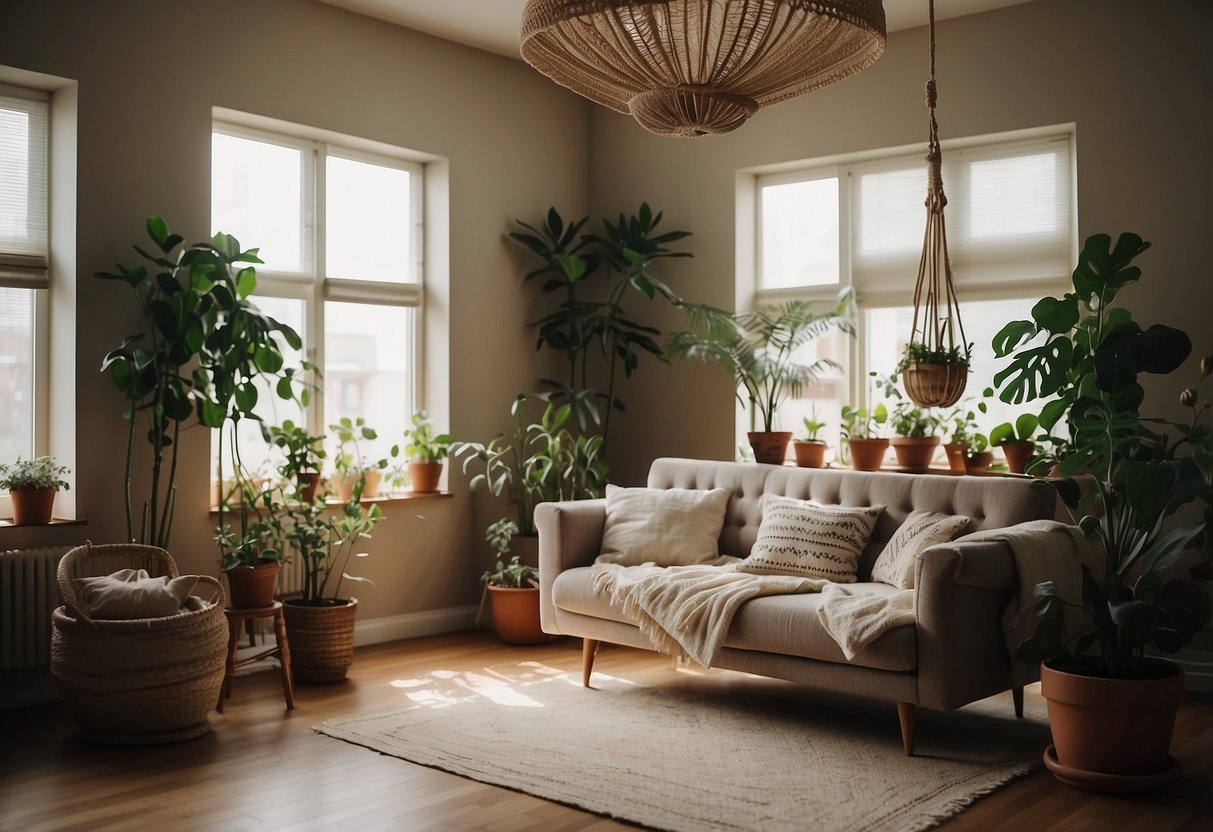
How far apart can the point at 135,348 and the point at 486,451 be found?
1735mm

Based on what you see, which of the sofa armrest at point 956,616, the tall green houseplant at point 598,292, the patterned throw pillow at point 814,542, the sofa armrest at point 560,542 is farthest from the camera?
the tall green houseplant at point 598,292

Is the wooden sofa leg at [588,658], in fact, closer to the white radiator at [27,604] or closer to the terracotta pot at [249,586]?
the terracotta pot at [249,586]

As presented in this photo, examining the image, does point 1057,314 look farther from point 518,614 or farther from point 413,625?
point 413,625

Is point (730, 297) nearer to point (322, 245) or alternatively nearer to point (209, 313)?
point (322, 245)

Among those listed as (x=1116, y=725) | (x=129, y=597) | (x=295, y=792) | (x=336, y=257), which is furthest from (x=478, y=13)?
(x=1116, y=725)

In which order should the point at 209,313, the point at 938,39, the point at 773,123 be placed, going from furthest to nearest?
1. the point at 773,123
2. the point at 938,39
3. the point at 209,313

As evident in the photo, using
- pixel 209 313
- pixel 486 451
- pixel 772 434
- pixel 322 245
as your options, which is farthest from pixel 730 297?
pixel 209 313

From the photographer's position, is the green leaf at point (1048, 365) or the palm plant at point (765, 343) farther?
the palm plant at point (765, 343)

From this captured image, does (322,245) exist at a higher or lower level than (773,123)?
lower

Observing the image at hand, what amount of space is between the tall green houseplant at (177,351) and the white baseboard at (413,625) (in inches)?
46.8

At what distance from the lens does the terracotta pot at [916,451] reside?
5137mm

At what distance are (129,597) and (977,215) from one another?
4.00 m

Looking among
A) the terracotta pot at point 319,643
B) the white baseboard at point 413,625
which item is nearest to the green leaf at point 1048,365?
the terracotta pot at point 319,643

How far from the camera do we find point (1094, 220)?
190 inches
